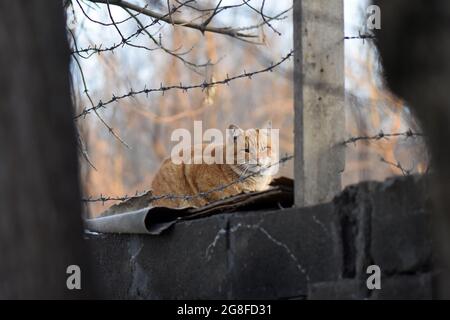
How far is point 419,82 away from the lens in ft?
7.95

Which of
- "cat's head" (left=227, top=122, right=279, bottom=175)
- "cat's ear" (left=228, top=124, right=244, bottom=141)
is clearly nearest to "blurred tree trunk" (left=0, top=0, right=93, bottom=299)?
"cat's head" (left=227, top=122, right=279, bottom=175)

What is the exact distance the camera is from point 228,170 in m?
9.15

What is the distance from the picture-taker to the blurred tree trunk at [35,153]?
254 cm

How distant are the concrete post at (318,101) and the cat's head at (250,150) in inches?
196

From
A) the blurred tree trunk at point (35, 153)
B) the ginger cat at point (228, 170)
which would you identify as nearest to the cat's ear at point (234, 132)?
the ginger cat at point (228, 170)

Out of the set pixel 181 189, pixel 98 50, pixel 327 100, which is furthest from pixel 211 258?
pixel 181 189

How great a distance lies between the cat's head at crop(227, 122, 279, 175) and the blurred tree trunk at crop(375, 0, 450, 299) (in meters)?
6.44

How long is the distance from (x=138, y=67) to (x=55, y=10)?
59.8 feet

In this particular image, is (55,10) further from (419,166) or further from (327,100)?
(327,100)

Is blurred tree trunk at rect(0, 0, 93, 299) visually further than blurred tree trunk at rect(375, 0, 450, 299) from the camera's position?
Yes

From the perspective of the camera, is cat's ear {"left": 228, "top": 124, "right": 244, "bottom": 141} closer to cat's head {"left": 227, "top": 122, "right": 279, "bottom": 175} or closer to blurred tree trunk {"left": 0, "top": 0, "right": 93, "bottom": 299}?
cat's head {"left": 227, "top": 122, "right": 279, "bottom": 175}

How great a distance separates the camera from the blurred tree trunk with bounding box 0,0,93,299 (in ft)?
8.32

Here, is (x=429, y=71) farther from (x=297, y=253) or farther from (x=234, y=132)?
(x=234, y=132)

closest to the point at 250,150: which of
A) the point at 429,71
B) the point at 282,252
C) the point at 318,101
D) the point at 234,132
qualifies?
the point at 234,132
